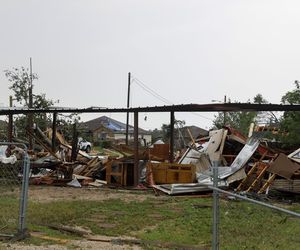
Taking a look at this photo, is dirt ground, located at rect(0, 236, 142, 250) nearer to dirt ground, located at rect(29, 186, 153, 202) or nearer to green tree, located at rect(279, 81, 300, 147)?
dirt ground, located at rect(29, 186, 153, 202)

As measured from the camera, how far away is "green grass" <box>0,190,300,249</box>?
855 cm

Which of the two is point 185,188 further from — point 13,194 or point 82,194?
point 13,194

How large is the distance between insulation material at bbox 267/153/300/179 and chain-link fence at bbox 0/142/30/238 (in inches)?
305

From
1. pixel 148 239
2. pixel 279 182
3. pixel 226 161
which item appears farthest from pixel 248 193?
pixel 148 239

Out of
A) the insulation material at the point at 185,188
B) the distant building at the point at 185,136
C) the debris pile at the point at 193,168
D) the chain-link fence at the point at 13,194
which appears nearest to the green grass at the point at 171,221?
the chain-link fence at the point at 13,194

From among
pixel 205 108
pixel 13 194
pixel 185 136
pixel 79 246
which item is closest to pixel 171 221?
pixel 79 246

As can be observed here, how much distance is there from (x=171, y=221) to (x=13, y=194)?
5921 millimetres

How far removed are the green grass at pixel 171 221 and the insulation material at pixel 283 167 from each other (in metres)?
1.81

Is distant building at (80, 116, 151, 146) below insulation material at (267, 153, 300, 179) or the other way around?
below

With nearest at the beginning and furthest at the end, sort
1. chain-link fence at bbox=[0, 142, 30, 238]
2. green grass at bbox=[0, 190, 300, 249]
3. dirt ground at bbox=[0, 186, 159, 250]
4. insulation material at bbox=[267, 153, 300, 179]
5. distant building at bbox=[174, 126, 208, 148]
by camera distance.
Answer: chain-link fence at bbox=[0, 142, 30, 238] < green grass at bbox=[0, 190, 300, 249] < dirt ground at bbox=[0, 186, 159, 250] < insulation material at bbox=[267, 153, 300, 179] < distant building at bbox=[174, 126, 208, 148]

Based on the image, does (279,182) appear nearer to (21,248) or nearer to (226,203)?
(226,203)

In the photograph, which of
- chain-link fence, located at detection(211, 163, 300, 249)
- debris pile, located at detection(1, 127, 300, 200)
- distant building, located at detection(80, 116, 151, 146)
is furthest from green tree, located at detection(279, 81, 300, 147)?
distant building, located at detection(80, 116, 151, 146)

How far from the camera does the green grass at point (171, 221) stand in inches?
336

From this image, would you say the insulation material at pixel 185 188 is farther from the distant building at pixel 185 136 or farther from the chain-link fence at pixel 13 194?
the distant building at pixel 185 136
